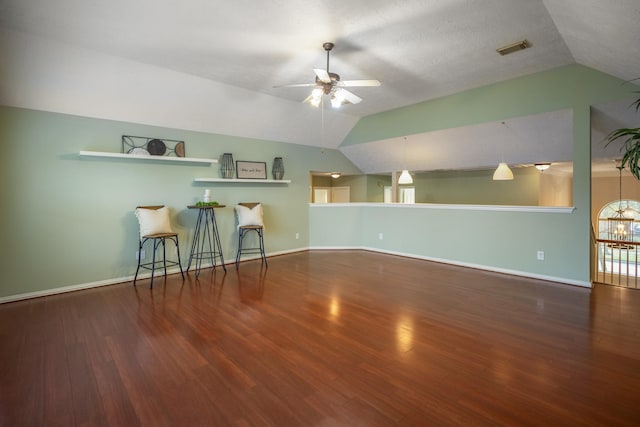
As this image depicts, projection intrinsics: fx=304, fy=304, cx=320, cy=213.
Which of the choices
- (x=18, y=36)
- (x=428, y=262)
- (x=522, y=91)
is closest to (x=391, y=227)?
(x=428, y=262)

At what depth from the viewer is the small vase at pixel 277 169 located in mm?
5840

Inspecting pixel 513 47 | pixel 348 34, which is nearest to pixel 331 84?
→ pixel 348 34

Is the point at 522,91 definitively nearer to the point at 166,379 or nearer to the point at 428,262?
the point at 428,262

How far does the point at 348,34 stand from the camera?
2977mm

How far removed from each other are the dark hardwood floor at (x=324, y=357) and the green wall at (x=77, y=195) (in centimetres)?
40

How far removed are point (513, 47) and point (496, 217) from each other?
7.85 feet

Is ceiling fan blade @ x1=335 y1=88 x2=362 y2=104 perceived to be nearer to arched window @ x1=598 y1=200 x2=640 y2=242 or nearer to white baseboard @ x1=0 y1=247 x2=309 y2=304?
white baseboard @ x1=0 y1=247 x2=309 y2=304

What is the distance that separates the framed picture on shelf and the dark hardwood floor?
7.29 ft

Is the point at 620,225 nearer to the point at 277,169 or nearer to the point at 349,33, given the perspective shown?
the point at 277,169

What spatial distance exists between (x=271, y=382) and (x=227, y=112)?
4078 mm

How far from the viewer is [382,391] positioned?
1.86 meters

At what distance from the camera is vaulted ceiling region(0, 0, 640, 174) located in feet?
8.20

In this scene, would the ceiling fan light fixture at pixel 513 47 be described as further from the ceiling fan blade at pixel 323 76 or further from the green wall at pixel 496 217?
the ceiling fan blade at pixel 323 76

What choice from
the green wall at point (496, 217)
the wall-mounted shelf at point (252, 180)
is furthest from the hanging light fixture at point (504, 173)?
the wall-mounted shelf at point (252, 180)
